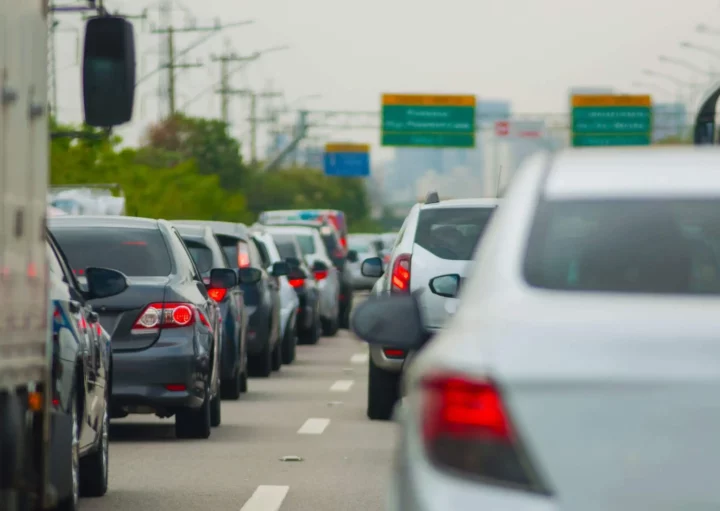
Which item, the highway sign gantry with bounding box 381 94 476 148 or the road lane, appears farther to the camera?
the highway sign gantry with bounding box 381 94 476 148

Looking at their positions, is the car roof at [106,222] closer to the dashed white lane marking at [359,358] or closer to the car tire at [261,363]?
the car tire at [261,363]

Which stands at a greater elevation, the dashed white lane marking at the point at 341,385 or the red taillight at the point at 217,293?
the red taillight at the point at 217,293

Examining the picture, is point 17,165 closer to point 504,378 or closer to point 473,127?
point 504,378

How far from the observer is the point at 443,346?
428 cm

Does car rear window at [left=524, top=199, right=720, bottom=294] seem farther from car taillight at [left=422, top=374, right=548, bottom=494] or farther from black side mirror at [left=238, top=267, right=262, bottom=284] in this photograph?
black side mirror at [left=238, top=267, right=262, bottom=284]

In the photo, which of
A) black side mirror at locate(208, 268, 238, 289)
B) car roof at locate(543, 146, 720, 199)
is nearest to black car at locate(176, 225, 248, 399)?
black side mirror at locate(208, 268, 238, 289)

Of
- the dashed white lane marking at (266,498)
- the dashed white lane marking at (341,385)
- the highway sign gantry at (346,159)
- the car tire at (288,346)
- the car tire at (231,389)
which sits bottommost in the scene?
the highway sign gantry at (346,159)

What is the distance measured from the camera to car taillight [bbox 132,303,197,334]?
519 inches

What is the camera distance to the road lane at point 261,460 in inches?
403

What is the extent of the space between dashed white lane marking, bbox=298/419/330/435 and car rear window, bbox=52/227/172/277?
5.94 feet

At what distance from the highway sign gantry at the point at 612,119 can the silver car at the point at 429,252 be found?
59.7m

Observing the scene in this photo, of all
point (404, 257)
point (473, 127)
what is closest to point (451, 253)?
point (404, 257)

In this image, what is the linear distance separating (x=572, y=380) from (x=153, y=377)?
30.8 feet

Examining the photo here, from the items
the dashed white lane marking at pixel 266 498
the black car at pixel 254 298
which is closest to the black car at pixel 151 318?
the dashed white lane marking at pixel 266 498
